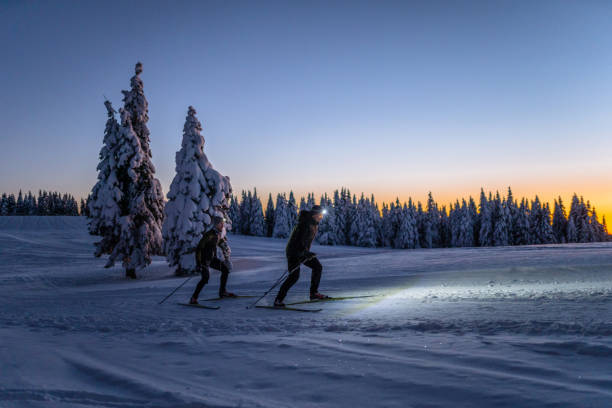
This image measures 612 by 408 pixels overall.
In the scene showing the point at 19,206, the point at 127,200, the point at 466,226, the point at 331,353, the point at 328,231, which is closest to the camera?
the point at 331,353

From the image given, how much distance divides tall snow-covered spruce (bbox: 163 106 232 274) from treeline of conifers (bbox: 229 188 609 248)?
45.8 meters

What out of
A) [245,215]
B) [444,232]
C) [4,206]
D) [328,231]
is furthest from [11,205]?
[444,232]

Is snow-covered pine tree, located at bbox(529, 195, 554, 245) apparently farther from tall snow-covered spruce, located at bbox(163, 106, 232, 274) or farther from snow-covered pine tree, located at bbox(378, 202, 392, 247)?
tall snow-covered spruce, located at bbox(163, 106, 232, 274)

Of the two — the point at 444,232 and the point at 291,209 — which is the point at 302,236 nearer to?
the point at 291,209

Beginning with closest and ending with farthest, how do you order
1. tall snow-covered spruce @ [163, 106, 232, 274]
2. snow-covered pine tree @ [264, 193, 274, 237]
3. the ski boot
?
the ski boot, tall snow-covered spruce @ [163, 106, 232, 274], snow-covered pine tree @ [264, 193, 274, 237]

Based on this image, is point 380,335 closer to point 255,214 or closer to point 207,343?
point 207,343

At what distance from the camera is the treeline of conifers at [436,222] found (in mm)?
72250

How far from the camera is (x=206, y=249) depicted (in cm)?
932

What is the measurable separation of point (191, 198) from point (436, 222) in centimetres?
8032

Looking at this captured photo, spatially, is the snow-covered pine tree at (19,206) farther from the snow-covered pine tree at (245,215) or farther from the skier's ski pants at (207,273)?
the skier's ski pants at (207,273)

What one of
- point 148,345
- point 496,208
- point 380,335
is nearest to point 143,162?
point 148,345

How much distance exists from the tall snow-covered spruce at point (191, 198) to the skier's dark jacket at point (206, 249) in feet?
40.0

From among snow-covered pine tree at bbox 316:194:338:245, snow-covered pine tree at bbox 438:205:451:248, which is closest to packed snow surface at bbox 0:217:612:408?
snow-covered pine tree at bbox 316:194:338:245

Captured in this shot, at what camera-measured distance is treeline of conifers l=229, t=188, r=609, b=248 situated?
72.2m
